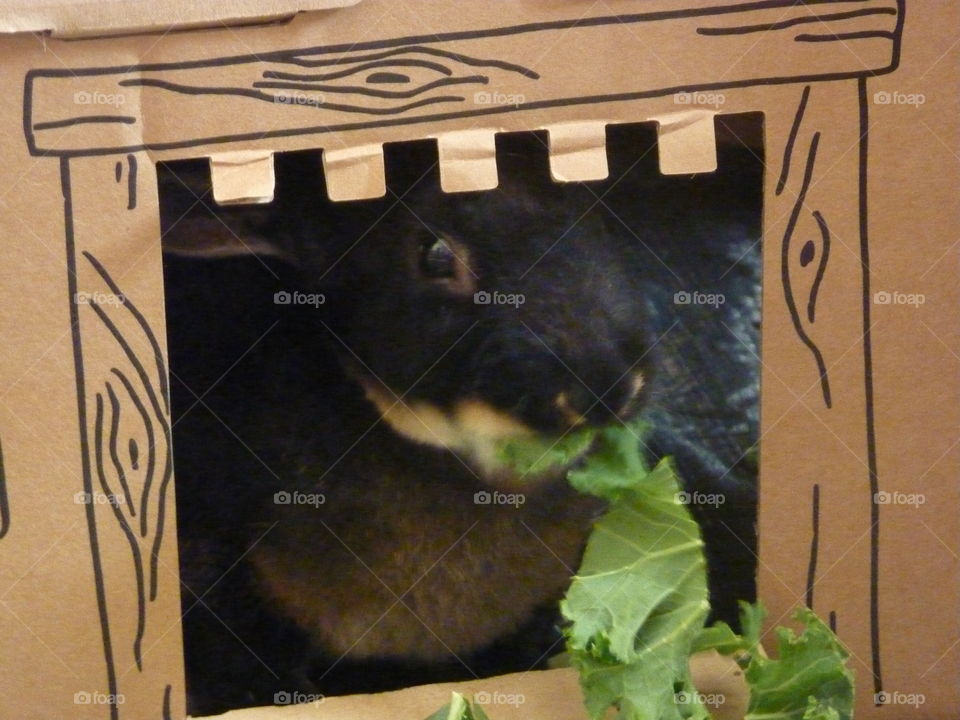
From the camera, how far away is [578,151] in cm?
68

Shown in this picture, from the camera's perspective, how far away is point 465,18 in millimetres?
673

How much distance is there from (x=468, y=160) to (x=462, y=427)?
23cm

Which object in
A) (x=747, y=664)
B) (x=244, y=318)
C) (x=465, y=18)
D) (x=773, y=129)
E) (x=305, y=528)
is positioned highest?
(x=465, y=18)

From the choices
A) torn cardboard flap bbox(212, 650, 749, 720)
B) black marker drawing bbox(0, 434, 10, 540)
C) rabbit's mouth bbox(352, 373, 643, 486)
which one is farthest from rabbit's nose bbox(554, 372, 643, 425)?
black marker drawing bbox(0, 434, 10, 540)

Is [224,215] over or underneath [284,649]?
over

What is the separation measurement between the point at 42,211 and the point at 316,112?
24cm

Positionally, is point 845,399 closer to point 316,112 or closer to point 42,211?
point 316,112

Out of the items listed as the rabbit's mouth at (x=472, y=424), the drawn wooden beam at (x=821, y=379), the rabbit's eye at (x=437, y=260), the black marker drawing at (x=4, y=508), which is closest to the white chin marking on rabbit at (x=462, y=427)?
the rabbit's mouth at (x=472, y=424)

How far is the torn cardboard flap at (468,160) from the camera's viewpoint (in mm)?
682

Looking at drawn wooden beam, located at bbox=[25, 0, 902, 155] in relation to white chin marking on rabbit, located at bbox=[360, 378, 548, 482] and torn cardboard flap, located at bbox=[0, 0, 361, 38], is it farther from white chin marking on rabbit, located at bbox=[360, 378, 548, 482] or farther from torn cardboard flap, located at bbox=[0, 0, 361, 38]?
white chin marking on rabbit, located at bbox=[360, 378, 548, 482]

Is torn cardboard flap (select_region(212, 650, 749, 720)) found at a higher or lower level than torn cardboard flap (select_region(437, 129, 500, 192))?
lower

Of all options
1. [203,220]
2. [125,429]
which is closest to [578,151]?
[203,220]

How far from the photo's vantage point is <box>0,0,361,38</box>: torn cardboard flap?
A: 661 mm

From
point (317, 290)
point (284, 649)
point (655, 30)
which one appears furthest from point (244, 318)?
point (655, 30)
